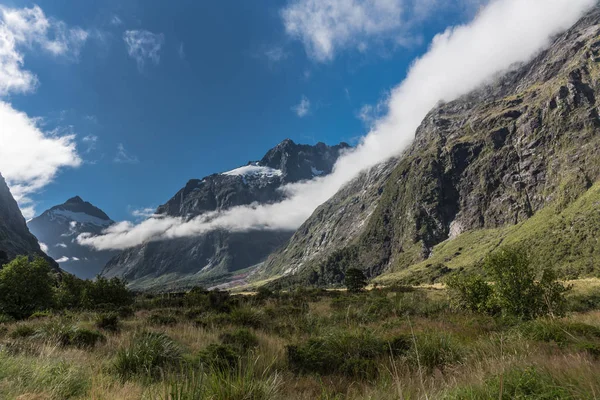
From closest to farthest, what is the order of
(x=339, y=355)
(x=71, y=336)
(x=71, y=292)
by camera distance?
(x=339, y=355) → (x=71, y=336) → (x=71, y=292)

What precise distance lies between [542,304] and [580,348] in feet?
32.7

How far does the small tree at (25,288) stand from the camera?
24.6m

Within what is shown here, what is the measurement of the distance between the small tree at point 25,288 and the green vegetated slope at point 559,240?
460 ft

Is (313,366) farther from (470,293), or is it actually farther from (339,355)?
(470,293)

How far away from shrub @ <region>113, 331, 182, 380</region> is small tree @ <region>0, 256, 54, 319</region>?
78.0 feet

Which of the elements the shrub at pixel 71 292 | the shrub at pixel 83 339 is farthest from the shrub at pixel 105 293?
the shrub at pixel 83 339

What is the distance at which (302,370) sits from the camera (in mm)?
7484

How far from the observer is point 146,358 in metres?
6.91

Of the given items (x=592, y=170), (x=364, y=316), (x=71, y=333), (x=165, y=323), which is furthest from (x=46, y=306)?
(x=592, y=170)

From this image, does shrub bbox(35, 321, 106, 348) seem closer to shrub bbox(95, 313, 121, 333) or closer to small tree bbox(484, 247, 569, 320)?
shrub bbox(95, 313, 121, 333)

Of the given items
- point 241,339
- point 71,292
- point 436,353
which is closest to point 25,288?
point 71,292

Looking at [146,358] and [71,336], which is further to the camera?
[71,336]

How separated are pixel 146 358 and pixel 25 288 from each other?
27218 mm

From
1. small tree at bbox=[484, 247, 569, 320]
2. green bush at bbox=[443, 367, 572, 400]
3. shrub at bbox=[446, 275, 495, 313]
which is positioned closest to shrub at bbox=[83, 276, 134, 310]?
shrub at bbox=[446, 275, 495, 313]
